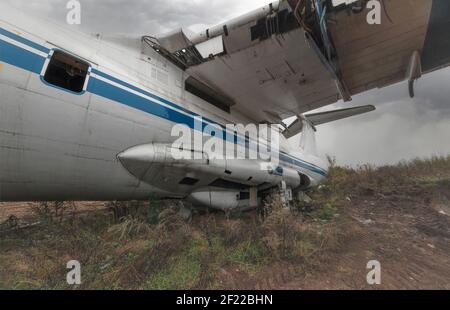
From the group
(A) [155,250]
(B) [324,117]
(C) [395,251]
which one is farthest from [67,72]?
(B) [324,117]

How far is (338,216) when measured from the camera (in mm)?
6840

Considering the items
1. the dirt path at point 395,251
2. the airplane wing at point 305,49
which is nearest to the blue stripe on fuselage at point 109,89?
the airplane wing at point 305,49

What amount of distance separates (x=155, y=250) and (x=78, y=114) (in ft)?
7.00

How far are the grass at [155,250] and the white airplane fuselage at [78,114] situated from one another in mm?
762

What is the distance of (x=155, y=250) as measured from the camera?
3.67m

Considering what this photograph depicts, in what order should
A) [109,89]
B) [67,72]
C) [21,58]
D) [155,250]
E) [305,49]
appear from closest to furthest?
[21,58], [67,72], [109,89], [155,250], [305,49]

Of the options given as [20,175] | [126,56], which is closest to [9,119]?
[20,175]

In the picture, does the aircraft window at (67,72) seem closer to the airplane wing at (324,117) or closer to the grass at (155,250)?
the grass at (155,250)

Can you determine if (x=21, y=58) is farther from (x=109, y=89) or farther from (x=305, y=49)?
(x=305, y=49)

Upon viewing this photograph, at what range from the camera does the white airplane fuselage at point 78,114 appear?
2.82 meters

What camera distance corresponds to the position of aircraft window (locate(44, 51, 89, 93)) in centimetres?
316

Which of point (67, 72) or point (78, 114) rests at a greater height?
point (67, 72)

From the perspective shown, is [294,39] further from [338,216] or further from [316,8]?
[338,216]
